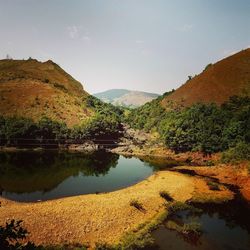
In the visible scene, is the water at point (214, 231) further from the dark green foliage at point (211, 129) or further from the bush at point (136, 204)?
the dark green foliage at point (211, 129)

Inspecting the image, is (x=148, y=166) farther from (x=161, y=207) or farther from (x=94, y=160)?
(x=161, y=207)

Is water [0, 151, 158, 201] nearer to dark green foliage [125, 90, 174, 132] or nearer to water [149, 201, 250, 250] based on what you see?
water [149, 201, 250, 250]

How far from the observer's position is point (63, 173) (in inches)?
2351

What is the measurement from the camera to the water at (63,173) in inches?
1865

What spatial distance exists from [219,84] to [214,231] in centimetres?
9053

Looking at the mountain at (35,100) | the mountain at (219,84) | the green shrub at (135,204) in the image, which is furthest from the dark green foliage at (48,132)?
the green shrub at (135,204)

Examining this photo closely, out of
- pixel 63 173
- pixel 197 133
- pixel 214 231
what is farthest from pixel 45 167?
pixel 197 133

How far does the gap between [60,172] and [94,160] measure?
47.0 feet

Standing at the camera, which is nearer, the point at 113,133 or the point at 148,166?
the point at 148,166

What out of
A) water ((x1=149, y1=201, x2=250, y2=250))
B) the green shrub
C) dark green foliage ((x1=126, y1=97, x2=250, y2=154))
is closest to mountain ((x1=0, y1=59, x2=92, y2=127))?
dark green foliage ((x1=126, y1=97, x2=250, y2=154))

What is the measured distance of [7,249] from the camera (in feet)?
29.3

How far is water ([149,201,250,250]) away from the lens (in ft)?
101

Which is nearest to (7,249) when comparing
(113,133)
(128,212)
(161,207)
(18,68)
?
(128,212)

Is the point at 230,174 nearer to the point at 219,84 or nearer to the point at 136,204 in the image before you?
the point at 136,204
